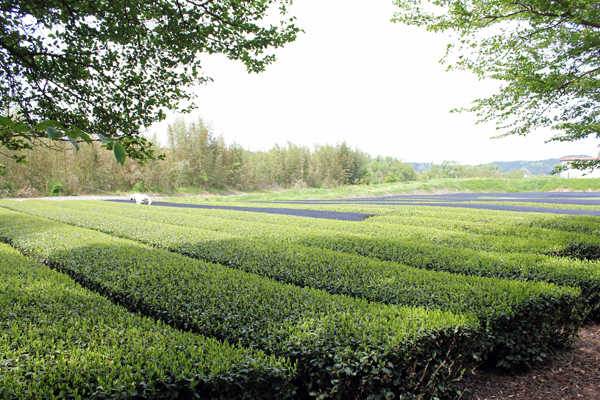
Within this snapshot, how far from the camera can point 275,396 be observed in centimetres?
198

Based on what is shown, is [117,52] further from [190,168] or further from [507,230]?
[190,168]

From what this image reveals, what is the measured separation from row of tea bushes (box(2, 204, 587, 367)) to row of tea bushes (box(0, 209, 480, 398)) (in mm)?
404

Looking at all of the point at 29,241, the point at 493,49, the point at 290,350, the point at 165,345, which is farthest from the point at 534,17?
the point at 29,241

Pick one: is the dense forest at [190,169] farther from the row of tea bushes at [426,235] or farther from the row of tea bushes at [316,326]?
the row of tea bushes at [316,326]

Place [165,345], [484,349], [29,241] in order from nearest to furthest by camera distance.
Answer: [165,345]
[484,349]
[29,241]

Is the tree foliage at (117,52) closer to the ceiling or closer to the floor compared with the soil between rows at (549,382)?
closer to the ceiling

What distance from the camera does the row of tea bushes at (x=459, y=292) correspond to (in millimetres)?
3027

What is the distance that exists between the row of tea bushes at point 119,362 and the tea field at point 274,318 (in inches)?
0.4

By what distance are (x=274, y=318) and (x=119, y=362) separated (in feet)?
3.81

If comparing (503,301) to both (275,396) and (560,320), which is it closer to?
(560,320)

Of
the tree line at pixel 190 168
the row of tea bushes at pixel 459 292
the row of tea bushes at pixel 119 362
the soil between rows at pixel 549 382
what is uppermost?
the tree line at pixel 190 168

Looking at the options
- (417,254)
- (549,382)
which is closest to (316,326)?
(549,382)

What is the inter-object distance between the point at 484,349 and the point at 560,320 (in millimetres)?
1285

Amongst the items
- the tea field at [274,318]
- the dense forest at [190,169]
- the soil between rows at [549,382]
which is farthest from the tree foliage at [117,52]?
the dense forest at [190,169]
